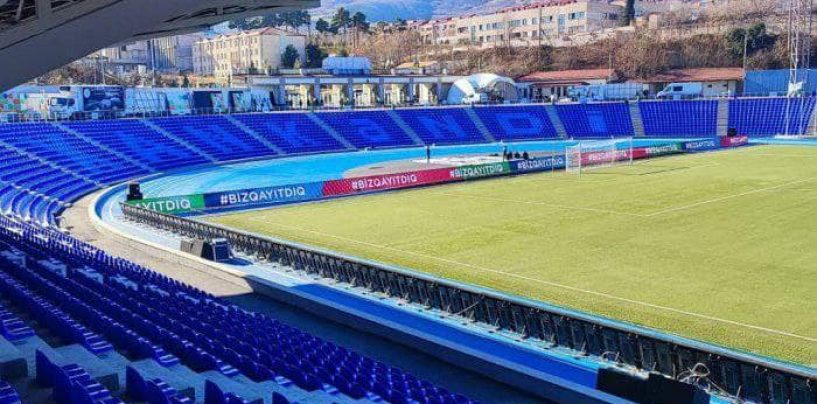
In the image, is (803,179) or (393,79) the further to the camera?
(393,79)

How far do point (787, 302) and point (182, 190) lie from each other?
122 feet

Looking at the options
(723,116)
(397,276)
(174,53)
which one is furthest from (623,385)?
(174,53)

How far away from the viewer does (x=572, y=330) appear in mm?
16078

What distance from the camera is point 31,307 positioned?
12.7 meters

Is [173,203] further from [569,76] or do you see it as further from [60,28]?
[569,76]

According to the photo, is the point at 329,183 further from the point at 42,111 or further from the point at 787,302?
the point at 42,111

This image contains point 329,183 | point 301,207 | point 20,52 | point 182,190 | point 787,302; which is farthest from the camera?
point 182,190

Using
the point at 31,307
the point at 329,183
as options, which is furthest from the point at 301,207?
the point at 31,307

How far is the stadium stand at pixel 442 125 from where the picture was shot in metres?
77.3

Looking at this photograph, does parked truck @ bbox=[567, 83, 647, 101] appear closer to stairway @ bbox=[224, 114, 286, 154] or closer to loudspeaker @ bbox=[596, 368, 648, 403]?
stairway @ bbox=[224, 114, 286, 154]

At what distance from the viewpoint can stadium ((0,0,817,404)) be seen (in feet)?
36.3

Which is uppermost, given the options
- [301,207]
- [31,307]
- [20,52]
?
[20,52]

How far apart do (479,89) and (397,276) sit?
3064 inches

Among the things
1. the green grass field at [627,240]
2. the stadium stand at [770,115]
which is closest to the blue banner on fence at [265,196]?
the green grass field at [627,240]
